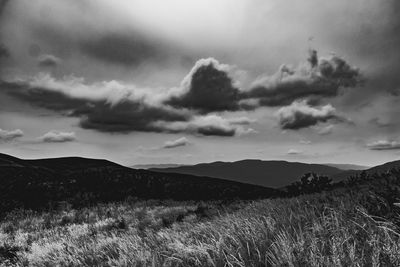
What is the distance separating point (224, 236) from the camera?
395 centimetres

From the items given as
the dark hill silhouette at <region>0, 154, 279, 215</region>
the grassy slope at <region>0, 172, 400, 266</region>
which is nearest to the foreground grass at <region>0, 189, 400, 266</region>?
the grassy slope at <region>0, 172, 400, 266</region>

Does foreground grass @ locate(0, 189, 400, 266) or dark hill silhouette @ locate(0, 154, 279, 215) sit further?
dark hill silhouette @ locate(0, 154, 279, 215)

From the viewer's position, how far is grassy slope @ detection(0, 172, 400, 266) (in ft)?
8.60

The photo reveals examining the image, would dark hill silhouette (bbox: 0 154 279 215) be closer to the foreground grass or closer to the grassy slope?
the foreground grass

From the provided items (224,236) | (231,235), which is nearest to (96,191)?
(224,236)

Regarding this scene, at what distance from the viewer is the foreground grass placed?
2.61 meters

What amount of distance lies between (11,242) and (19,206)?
7063 mm

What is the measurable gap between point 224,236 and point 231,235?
0.57 ft

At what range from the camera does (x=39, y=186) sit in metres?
18.5

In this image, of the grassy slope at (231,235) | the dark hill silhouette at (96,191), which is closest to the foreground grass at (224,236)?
the grassy slope at (231,235)

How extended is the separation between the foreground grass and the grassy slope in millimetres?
11

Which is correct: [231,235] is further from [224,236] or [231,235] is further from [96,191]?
[96,191]

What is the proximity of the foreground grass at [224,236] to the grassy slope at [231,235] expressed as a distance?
0.01 m

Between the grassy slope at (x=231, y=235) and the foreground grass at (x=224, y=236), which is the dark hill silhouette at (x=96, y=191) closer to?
the foreground grass at (x=224, y=236)
